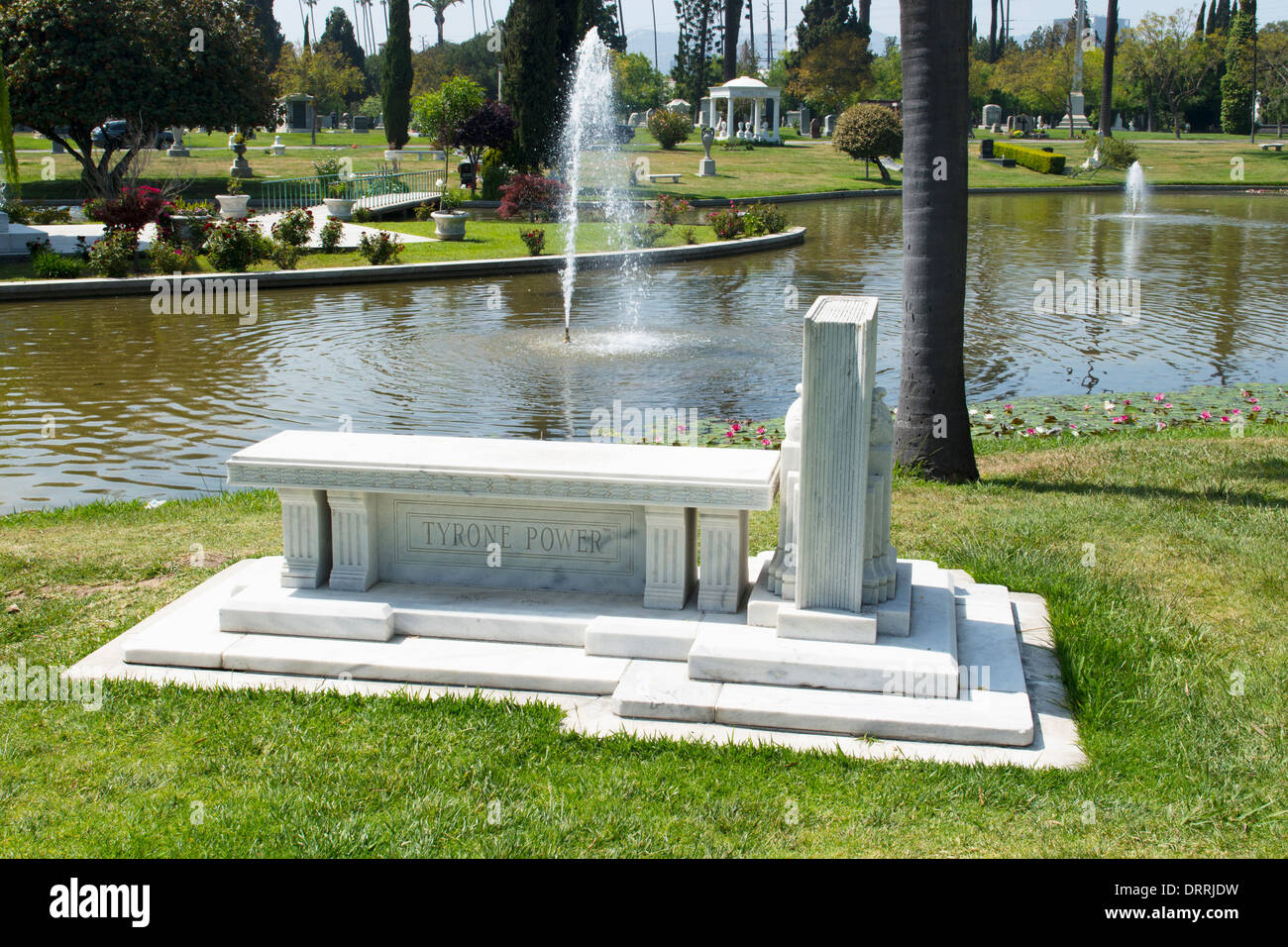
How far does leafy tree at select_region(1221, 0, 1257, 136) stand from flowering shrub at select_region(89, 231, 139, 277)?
6556cm

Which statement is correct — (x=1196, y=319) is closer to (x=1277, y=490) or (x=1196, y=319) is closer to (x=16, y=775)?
(x=1277, y=490)

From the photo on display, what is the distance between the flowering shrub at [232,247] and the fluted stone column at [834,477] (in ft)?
60.3

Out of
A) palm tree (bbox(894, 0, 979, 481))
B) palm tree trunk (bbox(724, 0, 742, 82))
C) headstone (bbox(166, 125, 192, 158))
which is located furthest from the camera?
palm tree trunk (bbox(724, 0, 742, 82))

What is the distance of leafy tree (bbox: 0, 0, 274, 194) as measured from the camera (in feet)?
95.0

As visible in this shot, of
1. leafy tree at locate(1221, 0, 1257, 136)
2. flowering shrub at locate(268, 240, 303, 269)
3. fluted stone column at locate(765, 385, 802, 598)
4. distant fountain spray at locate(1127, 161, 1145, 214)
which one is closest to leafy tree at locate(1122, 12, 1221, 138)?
leafy tree at locate(1221, 0, 1257, 136)

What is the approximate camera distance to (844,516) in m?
5.44

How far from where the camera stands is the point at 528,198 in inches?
1193

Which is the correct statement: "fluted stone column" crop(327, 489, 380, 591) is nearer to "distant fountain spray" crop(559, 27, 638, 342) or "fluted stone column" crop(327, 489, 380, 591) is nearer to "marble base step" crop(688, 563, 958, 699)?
"marble base step" crop(688, 563, 958, 699)

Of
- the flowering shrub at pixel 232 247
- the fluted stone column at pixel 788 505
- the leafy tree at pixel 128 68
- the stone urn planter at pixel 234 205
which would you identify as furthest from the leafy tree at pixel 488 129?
the fluted stone column at pixel 788 505

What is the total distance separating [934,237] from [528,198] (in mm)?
22962

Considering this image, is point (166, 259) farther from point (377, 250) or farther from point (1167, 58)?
point (1167, 58)

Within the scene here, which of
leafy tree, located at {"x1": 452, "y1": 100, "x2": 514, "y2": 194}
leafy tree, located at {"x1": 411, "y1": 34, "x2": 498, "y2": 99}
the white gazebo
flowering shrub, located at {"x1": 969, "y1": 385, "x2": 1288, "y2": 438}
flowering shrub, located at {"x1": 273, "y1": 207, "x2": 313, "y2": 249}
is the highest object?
leafy tree, located at {"x1": 411, "y1": 34, "x2": 498, "y2": 99}
